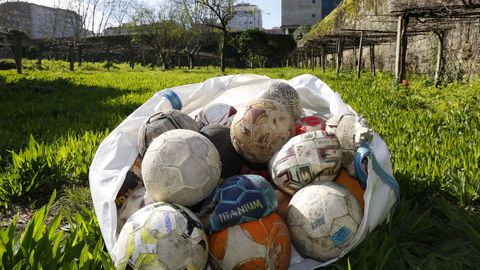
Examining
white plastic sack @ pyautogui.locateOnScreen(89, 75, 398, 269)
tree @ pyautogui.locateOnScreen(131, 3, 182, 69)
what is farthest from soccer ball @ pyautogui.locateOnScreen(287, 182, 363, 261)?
tree @ pyautogui.locateOnScreen(131, 3, 182, 69)

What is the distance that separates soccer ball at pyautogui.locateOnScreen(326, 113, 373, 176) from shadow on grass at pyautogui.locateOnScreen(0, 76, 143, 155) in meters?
3.16

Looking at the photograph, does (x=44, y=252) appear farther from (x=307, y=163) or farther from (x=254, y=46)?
(x=254, y=46)

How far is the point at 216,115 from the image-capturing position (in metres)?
3.28

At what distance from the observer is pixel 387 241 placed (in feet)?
7.29

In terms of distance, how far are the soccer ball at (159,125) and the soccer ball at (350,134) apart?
40.5 inches

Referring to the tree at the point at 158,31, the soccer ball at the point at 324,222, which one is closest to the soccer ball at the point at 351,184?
the soccer ball at the point at 324,222

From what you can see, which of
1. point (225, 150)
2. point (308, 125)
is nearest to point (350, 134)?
point (308, 125)

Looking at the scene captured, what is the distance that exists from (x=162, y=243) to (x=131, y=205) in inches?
24.6

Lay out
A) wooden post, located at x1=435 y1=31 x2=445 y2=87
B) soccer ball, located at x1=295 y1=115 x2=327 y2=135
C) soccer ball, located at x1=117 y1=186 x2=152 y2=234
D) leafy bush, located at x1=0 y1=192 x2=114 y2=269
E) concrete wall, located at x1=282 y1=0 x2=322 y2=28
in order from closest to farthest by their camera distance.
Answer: leafy bush, located at x1=0 y1=192 x2=114 y2=269 → soccer ball, located at x1=117 y1=186 x2=152 y2=234 → soccer ball, located at x1=295 y1=115 x2=327 y2=135 → wooden post, located at x1=435 y1=31 x2=445 y2=87 → concrete wall, located at x1=282 y1=0 x2=322 y2=28

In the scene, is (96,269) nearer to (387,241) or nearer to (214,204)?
(214,204)

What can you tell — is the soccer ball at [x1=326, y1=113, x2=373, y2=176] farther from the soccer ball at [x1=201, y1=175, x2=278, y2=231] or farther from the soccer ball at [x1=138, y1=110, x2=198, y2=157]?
the soccer ball at [x1=138, y1=110, x2=198, y2=157]

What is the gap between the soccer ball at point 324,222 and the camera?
2115mm

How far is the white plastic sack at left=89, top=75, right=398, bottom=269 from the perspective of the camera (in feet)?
7.16

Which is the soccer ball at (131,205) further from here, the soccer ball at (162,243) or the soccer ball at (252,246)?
the soccer ball at (252,246)
